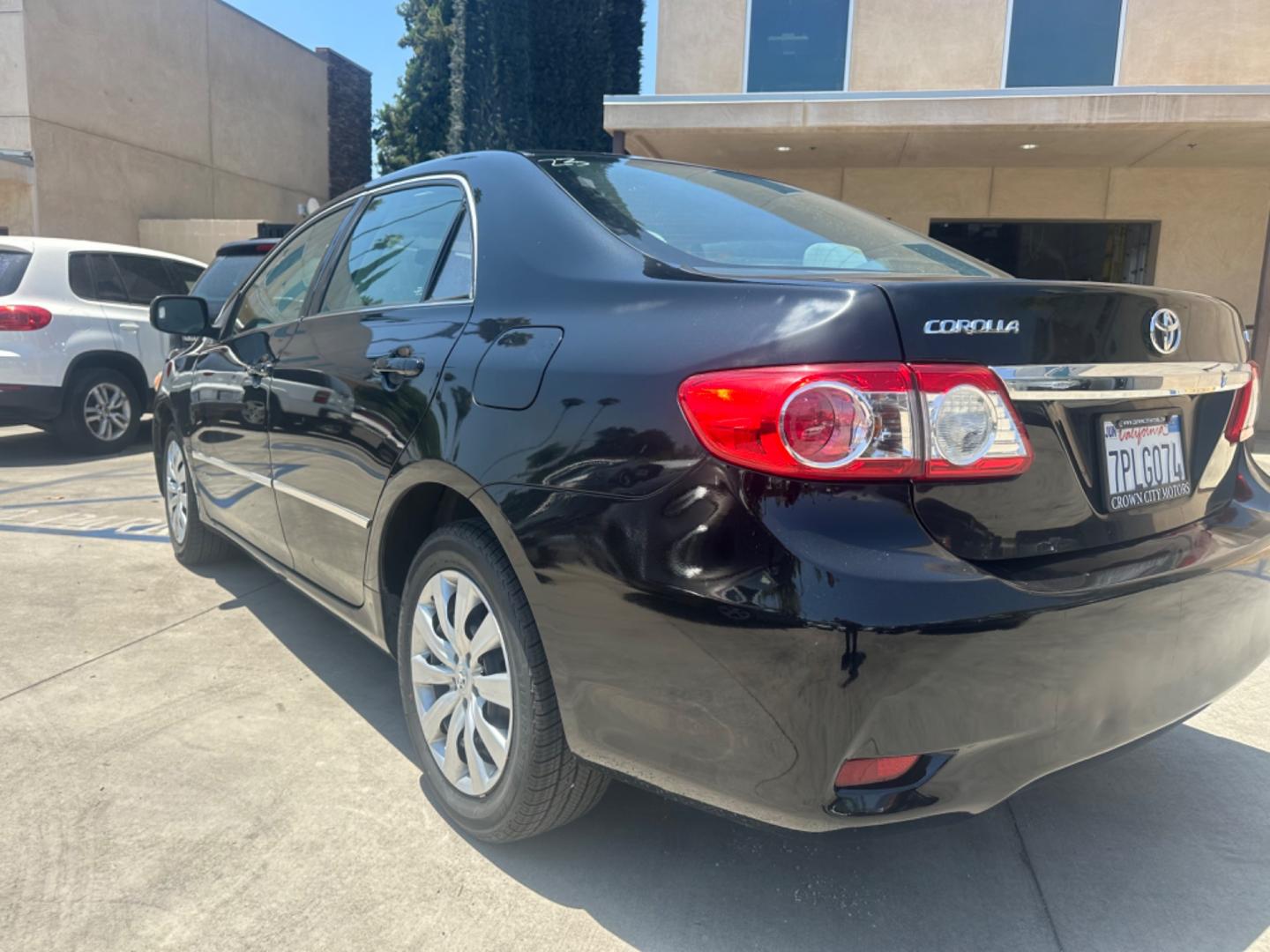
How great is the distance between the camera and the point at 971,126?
7996mm

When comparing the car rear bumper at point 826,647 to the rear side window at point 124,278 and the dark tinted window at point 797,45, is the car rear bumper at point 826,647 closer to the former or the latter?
the rear side window at point 124,278

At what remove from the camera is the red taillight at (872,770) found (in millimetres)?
1590

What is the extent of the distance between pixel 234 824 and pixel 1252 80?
11.2m

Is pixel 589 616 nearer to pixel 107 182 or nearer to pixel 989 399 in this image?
pixel 989 399

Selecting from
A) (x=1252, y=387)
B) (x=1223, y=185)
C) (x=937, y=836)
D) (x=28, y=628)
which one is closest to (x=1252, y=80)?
(x=1223, y=185)

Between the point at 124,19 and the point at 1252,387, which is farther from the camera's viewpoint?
the point at 124,19

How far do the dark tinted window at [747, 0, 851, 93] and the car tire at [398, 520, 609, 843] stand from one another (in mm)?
9242

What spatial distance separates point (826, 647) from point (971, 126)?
7696 mm

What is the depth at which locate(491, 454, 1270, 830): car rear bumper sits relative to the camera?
1.54m

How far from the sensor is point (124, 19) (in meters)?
15.6

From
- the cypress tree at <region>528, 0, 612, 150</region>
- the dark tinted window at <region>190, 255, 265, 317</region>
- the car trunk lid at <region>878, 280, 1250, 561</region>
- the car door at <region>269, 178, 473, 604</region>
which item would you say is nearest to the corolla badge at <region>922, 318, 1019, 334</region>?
the car trunk lid at <region>878, 280, 1250, 561</region>

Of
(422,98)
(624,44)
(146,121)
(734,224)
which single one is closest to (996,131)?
(734,224)

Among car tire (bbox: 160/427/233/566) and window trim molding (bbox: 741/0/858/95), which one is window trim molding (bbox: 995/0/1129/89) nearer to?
window trim molding (bbox: 741/0/858/95)

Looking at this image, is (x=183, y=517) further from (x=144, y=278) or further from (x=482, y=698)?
(x=144, y=278)
